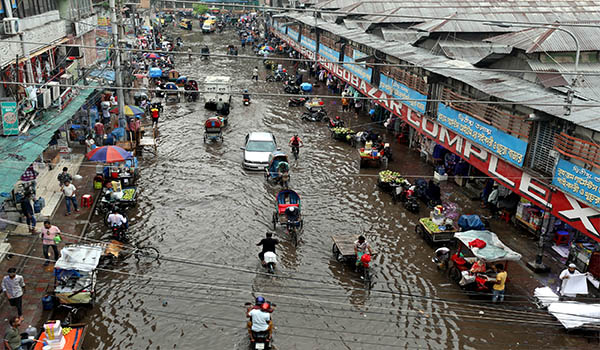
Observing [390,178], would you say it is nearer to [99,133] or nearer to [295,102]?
[99,133]

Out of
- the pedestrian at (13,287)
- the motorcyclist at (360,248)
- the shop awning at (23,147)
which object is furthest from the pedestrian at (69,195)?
the motorcyclist at (360,248)

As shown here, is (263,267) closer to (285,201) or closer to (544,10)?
(285,201)

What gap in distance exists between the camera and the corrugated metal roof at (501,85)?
1617 centimetres

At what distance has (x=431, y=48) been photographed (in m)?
31.8

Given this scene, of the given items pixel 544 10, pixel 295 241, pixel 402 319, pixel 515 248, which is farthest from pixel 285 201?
pixel 544 10

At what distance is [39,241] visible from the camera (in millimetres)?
17719

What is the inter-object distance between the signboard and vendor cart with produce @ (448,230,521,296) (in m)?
17.0

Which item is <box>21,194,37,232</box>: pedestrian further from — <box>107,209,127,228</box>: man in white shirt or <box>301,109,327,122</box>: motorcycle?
<box>301,109,327,122</box>: motorcycle

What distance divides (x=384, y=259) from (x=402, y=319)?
366cm

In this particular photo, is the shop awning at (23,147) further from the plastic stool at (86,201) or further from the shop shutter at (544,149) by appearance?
the shop shutter at (544,149)

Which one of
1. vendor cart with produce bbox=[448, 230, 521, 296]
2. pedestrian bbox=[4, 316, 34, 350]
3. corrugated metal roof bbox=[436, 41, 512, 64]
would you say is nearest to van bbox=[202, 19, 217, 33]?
corrugated metal roof bbox=[436, 41, 512, 64]

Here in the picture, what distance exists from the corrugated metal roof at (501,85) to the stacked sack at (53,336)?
37.6 ft

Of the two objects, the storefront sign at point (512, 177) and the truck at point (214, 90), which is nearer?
the storefront sign at point (512, 177)

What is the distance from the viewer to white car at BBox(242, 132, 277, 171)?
26.5m
